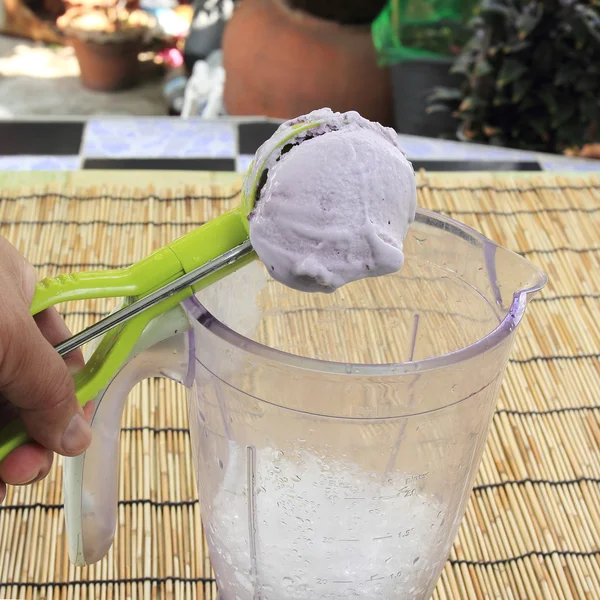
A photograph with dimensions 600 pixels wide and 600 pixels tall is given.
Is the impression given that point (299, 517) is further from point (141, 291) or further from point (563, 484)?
point (563, 484)

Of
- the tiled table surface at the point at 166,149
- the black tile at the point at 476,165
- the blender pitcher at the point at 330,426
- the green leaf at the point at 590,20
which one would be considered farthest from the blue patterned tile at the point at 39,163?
the green leaf at the point at 590,20

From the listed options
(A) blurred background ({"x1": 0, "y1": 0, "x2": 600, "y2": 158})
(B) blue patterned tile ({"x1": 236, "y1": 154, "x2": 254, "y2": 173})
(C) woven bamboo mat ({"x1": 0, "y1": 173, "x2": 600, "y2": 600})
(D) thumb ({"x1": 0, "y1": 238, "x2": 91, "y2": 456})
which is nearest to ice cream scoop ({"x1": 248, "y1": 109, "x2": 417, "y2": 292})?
(D) thumb ({"x1": 0, "y1": 238, "x2": 91, "y2": 456})

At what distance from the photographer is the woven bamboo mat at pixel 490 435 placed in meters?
0.51

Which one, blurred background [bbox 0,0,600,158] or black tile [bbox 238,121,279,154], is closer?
black tile [bbox 238,121,279,154]

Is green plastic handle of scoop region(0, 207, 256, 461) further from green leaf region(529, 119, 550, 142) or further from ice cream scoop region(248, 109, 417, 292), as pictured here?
green leaf region(529, 119, 550, 142)

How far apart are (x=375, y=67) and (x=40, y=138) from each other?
89cm

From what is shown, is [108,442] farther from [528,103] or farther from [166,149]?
[528,103]

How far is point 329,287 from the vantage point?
1.23 ft

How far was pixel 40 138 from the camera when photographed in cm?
96

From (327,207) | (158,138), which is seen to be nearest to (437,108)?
(158,138)

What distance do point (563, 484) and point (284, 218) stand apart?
343 mm

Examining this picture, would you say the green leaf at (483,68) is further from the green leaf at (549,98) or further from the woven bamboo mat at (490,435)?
the woven bamboo mat at (490,435)


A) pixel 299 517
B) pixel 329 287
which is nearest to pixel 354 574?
pixel 299 517

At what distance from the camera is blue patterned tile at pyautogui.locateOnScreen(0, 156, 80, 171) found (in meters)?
0.88
